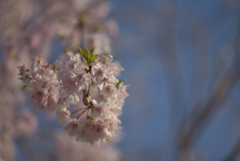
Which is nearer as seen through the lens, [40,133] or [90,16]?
[90,16]

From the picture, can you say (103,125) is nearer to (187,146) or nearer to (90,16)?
(90,16)

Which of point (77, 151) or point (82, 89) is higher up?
point (77, 151)

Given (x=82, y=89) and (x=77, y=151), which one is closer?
(x=82, y=89)

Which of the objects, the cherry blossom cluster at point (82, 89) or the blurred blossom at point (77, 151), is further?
the blurred blossom at point (77, 151)

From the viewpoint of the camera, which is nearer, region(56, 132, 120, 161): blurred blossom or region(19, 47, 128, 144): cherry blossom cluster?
region(19, 47, 128, 144): cherry blossom cluster

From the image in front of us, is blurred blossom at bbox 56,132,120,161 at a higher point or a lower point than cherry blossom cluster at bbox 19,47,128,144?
higher

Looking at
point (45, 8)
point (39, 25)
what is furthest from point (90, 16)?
point (45, 8)

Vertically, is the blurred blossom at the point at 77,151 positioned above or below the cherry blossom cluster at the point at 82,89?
above

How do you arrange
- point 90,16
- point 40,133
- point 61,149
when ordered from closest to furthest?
1. point 90,16
2. point 40,133
3. point 61,149
